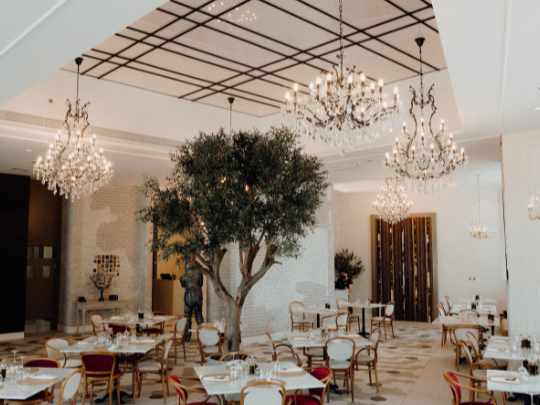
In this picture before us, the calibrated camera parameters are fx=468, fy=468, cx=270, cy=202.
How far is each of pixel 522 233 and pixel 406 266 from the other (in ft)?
27.5

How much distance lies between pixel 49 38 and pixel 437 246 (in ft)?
46.0

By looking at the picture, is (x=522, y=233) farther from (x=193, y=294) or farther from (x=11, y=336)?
(x=11, y=336)

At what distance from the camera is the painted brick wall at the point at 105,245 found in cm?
1257

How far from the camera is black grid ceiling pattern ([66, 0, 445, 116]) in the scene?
602cm

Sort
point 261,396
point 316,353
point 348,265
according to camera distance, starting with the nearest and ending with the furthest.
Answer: point 261,396, point 316,353, point 348,265

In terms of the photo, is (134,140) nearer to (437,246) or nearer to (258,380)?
(258,380)

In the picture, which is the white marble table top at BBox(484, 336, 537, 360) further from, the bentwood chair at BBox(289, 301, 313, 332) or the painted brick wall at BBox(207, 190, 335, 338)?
the bentwood chair at BBox(289, 301, 313, 332)

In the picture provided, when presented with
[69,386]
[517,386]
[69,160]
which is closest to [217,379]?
[69,386]

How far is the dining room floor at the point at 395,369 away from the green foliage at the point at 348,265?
3.45 m

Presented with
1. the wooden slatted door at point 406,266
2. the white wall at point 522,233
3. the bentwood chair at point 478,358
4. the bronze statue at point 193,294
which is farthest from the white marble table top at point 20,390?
the wooden slatted door at point 406,266

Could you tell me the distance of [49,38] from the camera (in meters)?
3.80

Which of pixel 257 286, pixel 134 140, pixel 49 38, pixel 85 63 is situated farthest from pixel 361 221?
pixel 49 38

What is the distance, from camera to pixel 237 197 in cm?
515

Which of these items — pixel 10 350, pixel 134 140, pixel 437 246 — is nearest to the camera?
pixel 134 140
